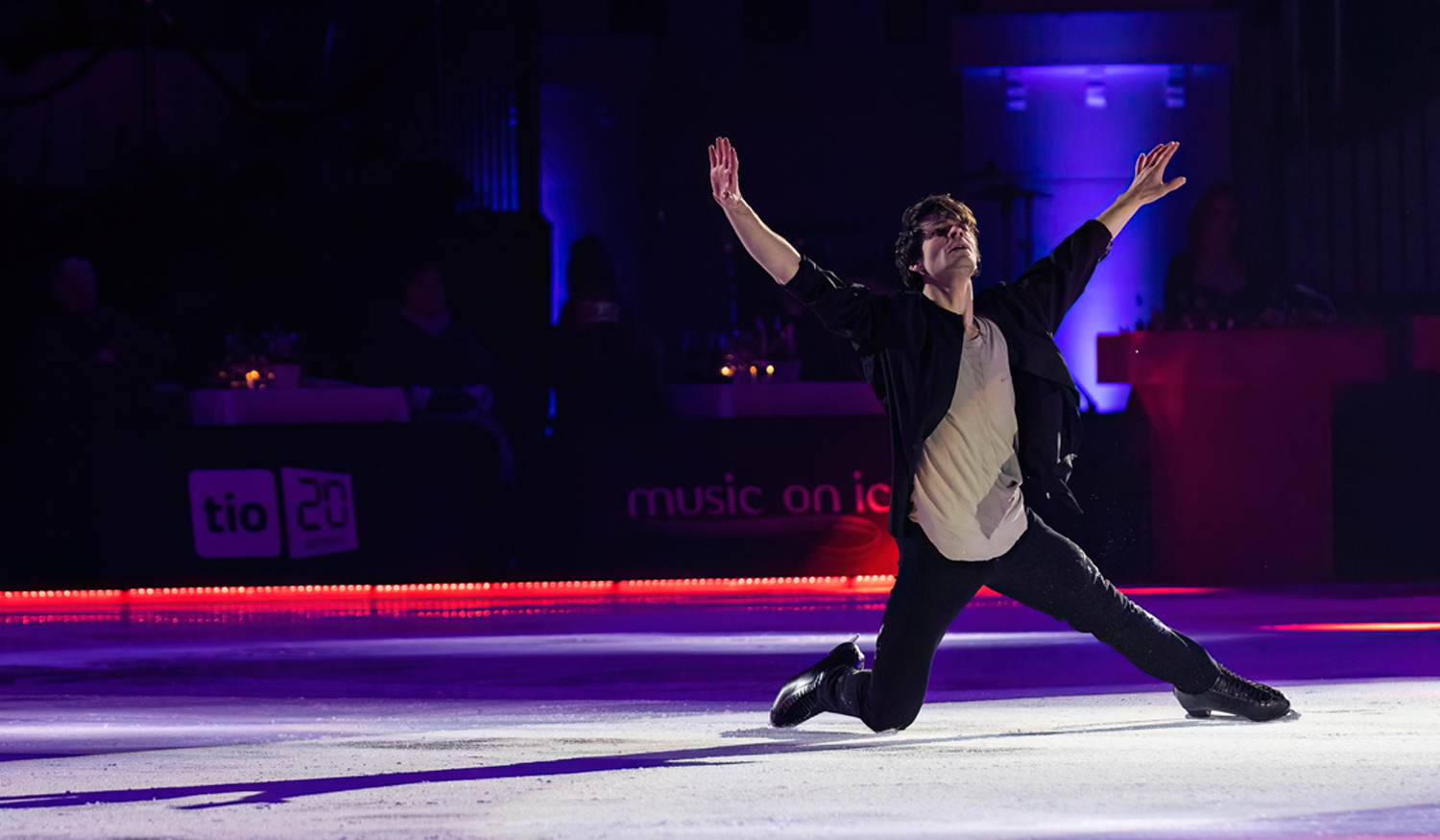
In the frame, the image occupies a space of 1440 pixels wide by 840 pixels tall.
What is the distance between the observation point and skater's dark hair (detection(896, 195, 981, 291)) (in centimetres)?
420

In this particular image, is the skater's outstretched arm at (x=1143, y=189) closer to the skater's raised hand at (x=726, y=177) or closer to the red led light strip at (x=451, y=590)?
the skater's raised hand at (x=726, y=177)

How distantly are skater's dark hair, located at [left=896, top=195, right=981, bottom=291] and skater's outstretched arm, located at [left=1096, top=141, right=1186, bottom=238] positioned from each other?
0.38 metres

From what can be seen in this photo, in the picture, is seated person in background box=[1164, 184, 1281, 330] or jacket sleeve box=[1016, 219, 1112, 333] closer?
jacket sleeve box=[1016, 219, 1112, 333]

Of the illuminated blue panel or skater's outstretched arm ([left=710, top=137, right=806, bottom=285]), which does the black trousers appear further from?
the illuminated blue panel

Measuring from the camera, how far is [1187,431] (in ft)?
31.1

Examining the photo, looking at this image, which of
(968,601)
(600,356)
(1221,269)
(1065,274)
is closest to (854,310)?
(1065,274)

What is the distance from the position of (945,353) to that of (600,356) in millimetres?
6822

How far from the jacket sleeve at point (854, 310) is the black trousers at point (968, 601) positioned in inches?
18.2

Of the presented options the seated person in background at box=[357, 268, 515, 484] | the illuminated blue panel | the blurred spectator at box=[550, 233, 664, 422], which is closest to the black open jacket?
the blurred spectator at box=[550, 233, 664, 422]

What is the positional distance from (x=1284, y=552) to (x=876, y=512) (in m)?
2.21

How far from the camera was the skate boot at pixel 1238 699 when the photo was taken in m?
4.52

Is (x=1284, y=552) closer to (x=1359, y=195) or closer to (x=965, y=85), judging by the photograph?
(x=1359, y=195)

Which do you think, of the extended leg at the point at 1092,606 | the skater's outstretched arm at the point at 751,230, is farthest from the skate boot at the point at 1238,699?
the skater's outstretched arm at the point at 751,230

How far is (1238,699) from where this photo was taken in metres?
4.54
